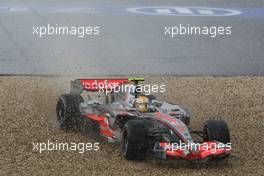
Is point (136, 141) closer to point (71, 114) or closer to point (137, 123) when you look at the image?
point (137, 123)

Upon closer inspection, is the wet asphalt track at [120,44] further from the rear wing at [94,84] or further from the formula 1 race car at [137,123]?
the formula 1 race car at [137,123]

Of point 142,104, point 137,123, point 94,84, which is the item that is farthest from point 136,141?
point 94,84

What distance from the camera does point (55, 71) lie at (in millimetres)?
18328

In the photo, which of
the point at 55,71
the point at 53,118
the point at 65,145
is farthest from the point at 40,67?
the point at 65,145

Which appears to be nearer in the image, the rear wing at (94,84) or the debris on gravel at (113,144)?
the debris on gravel at (113,144)

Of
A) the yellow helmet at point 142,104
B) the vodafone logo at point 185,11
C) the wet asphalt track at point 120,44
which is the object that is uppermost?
the vodafone logo at point 185,11

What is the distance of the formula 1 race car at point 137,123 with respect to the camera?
11.9 metres

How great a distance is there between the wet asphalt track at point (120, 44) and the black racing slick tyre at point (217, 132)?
5.66 m

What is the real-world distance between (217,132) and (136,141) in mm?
1209

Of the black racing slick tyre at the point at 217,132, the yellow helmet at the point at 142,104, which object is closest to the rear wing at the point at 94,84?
the yellow helmet at the point at 142,104

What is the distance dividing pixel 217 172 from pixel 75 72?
7.16 metres

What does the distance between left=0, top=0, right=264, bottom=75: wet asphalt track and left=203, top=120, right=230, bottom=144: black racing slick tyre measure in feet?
Answer: 18.6

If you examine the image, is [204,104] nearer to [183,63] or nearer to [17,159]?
[183,63]

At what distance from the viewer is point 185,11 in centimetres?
2136
